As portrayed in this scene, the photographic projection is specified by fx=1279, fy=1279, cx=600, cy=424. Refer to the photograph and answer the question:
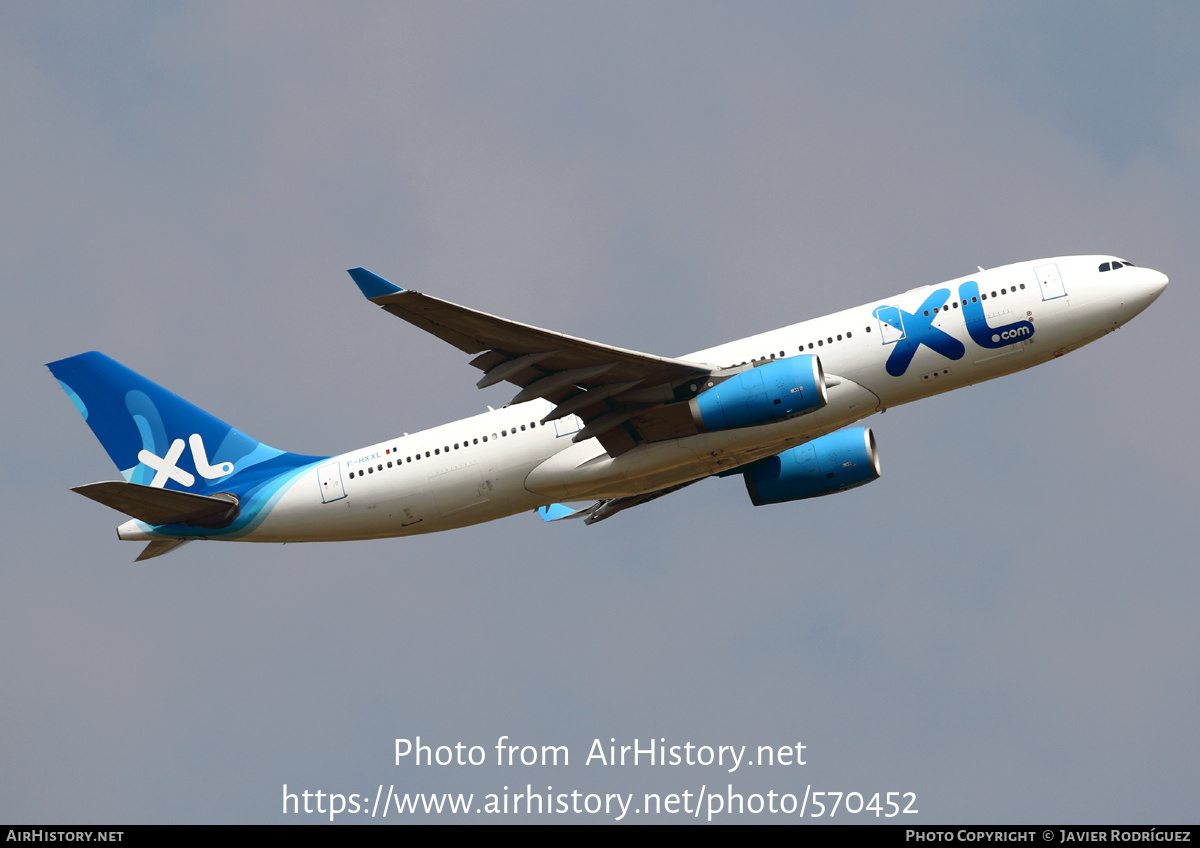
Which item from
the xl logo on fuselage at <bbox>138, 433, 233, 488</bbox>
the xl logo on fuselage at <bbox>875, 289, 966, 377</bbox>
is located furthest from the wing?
the xl logo on fuselage at <bbox>138, 433, 233, 488</bbox>

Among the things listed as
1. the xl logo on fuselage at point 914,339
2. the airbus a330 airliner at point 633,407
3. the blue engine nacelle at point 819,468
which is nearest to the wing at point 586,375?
the airbus a330 airliner at point 633,407

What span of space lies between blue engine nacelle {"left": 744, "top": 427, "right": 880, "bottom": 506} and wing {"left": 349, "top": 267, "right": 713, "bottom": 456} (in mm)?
6208

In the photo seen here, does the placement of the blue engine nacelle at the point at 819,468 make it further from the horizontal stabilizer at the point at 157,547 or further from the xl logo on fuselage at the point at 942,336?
the horizontal stabilizer at the point at 157,547

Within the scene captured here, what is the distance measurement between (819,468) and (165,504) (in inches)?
770

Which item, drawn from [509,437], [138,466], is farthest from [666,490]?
[138,466]

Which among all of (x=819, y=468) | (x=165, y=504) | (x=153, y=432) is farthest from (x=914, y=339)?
(x=153, y=432)

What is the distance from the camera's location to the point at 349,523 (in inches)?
1453

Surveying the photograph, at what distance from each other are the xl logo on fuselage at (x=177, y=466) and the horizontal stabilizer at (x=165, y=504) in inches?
37.8

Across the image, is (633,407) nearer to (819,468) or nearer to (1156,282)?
(819,468)

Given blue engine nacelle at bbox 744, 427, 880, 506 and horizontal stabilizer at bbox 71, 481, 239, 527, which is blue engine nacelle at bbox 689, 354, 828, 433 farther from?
horizontal stabilizer at bbox 71, 481, 239, 527

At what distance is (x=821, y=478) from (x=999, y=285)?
8464 millimetres

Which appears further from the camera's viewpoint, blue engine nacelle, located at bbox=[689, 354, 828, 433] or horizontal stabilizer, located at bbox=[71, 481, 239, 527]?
horizontal stabilizer, located at bbox=[71, 481, 239, 527]

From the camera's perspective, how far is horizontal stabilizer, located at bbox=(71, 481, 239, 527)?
115 feet

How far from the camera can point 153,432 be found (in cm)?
4019
